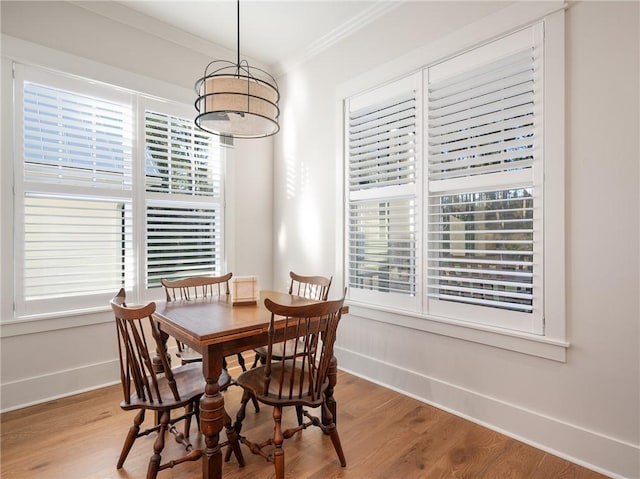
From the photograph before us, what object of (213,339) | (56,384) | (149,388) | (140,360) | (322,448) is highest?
(213,339)

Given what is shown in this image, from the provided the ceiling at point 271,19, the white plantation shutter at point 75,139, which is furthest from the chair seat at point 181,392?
the ceiling at point 271,19

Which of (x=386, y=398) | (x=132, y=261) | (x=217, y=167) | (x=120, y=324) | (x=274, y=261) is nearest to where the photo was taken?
(x=120, y=324)

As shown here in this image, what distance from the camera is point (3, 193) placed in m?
2.43

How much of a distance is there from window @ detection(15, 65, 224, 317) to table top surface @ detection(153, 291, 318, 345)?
1.05m

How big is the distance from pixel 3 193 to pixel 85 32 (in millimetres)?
1440

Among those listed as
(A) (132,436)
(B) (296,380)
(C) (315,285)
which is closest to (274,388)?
(B) (296,380)

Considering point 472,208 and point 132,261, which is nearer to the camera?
point 472,208

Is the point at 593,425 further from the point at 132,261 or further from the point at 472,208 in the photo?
the point at 132,261

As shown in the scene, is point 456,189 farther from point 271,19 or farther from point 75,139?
point 75,139

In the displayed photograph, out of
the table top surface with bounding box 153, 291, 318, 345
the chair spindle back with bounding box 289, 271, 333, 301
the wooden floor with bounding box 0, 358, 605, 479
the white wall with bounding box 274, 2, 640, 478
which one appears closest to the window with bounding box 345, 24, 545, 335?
the white wall with bounding box 274, 2, 640, 478

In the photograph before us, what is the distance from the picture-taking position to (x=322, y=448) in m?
2.01

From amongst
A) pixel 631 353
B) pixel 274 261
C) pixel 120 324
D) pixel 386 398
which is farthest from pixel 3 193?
pixel 631 353

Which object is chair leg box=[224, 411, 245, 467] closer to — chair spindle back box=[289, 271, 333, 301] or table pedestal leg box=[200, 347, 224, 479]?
table pedestal leg box=[200, 347, 224, 479]

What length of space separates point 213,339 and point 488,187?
190cm
